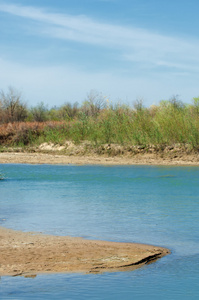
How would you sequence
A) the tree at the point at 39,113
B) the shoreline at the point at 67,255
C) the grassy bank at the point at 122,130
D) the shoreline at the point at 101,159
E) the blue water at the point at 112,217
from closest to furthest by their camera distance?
1. the blue water at the point at 112,217
2. the shoreline at the point at 67,255
3. the shoreline at the point at 101,159
4. the grassy bank at the point at 122,130
5. the tree at the point at 39,113

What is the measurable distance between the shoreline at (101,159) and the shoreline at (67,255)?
1608 cm

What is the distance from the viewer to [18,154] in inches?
1124

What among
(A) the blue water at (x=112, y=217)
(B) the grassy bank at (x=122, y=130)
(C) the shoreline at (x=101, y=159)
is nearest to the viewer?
(A) the blue water at (x=112, y=217)

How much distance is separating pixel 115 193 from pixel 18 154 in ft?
48.3

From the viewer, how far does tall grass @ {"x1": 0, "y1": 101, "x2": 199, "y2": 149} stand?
25922 mm

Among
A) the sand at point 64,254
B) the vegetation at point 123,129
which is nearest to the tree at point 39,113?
the vegetation at point 123,129

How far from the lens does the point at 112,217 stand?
1064 cm

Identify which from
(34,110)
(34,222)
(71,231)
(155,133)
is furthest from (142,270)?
(34,110)

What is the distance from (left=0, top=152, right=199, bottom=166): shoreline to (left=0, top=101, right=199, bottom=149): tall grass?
1033 millimetres

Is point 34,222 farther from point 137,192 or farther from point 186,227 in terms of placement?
point 137,192

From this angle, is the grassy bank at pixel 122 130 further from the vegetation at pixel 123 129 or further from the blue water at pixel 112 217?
the blue water at pixel 112 217

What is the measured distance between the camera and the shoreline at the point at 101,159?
24231mm

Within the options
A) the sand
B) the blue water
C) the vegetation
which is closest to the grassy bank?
the vegetation

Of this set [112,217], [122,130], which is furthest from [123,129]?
[112,217]
